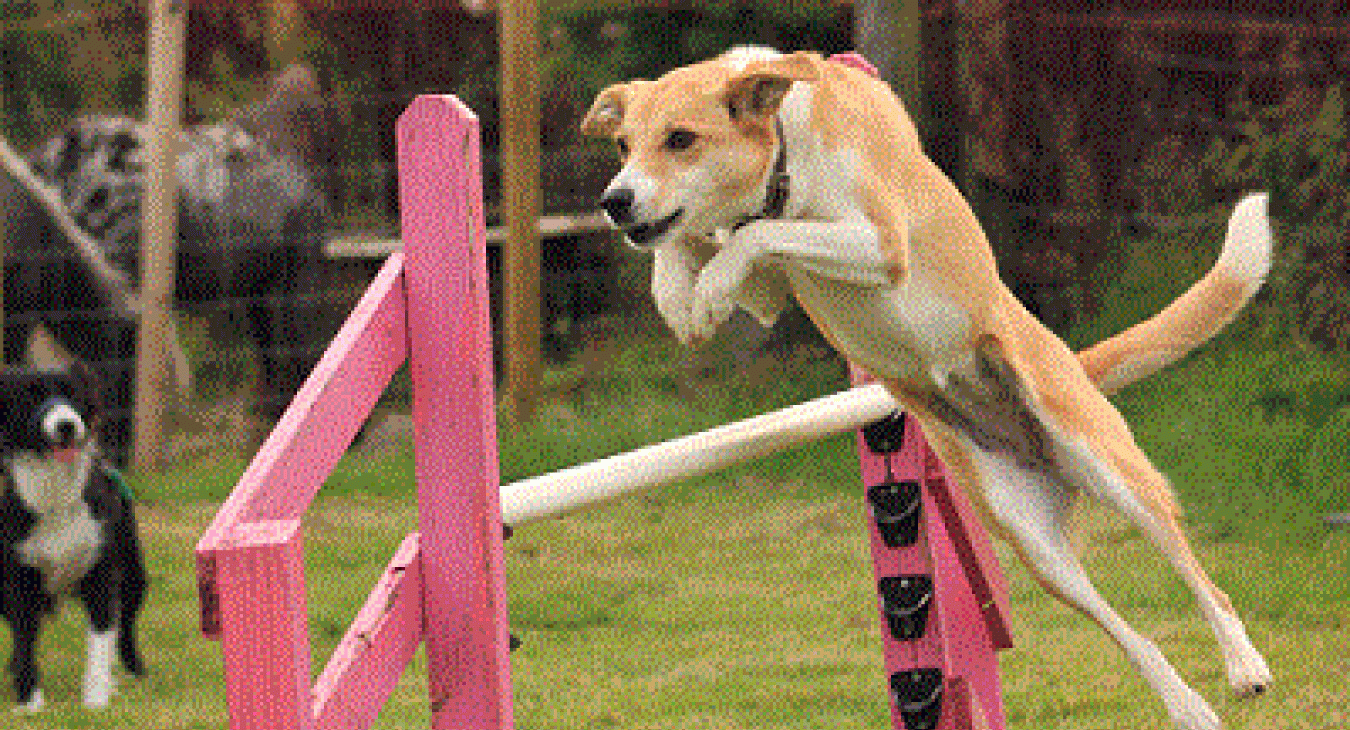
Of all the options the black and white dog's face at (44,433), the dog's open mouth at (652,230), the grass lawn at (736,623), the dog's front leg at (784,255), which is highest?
the dog's open mouth at (652,230)

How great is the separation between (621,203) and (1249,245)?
1.06 m

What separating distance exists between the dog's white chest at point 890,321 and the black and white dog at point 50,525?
2.68m

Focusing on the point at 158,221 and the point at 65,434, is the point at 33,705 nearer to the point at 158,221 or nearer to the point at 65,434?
the point at 65,434

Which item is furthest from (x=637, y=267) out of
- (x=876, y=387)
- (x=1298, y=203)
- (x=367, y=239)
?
(x=876, y=387)

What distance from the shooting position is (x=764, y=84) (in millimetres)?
2504

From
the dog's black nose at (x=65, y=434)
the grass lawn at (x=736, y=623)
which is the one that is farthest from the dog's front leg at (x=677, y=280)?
the dog's black nose at (x=65, y=434)

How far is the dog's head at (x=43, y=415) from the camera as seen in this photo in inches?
192

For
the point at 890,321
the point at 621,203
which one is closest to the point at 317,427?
the point at 621,203

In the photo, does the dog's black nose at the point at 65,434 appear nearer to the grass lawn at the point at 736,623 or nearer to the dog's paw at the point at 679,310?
the grass lawn at the point at 736,623

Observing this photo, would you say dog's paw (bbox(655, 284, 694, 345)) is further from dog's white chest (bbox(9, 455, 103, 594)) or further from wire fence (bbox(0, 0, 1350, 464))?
wire fence (bbox(0, 0, 1350, 464))

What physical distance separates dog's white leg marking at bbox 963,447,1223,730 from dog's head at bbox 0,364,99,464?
8.70 feet

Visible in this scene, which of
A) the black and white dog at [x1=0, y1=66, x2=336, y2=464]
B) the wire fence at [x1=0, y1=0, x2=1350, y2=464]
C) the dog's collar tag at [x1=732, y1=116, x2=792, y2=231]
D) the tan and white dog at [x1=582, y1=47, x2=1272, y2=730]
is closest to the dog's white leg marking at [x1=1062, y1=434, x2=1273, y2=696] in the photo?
the tan and white dog at [x1=582, y1=47, x2=1272, y2=730]

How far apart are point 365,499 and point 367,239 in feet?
6.21

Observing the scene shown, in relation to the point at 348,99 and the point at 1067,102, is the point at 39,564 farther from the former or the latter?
the point at 1067,102
